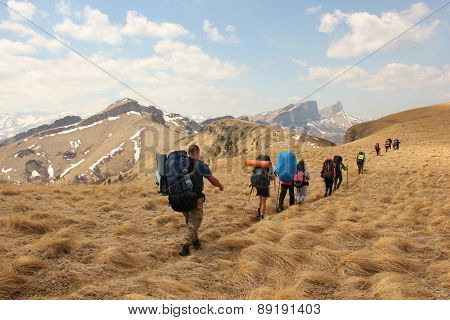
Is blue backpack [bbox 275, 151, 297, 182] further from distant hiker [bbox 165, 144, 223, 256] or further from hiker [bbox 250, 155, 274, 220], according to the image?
distant hiker [bbox 165, 144, 223, 256]

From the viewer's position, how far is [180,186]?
7352 mm

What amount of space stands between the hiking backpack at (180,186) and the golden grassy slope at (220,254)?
3.44ft

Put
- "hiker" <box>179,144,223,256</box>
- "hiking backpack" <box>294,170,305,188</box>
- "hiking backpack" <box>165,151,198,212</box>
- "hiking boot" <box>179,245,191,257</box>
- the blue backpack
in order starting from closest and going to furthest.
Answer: "hiking boot" <box>179,245,191,257</box> < "hiking backpack" <box>165,151,198,212</box> < "hiker" <box>179,144,223,256</box> < the blue backpack < "hiking backpack" <box>294,170,305,188</box>

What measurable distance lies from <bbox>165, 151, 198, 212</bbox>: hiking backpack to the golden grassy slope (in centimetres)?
105

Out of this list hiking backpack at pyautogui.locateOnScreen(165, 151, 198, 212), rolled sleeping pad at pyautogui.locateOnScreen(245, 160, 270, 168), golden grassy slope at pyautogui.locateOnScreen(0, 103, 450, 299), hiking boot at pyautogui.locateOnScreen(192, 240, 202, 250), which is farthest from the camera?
rolled sleeping pad at pyautogui.locateOnScreen(245, 160, 270, 168)

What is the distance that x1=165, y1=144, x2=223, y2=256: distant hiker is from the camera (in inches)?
289

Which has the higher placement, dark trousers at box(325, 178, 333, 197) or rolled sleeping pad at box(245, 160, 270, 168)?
rolled sleeping pad at box(245, 160, 270, 168)

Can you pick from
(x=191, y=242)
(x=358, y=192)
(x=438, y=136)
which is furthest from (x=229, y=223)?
(x=438, y=136)

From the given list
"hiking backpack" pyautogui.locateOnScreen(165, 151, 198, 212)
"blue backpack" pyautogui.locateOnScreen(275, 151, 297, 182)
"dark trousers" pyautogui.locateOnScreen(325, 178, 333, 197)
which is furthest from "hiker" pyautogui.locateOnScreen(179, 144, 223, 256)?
"dark trousers" pyautogui.locateOnScreen(325, 178, 333, 197)

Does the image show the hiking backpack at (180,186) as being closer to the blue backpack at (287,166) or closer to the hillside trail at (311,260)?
the hillside trail at (311,260)

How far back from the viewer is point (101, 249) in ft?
23.3

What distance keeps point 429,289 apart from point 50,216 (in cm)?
882

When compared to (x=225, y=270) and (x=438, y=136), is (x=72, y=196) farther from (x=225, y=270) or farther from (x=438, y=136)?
Result: (x=438, y=136)

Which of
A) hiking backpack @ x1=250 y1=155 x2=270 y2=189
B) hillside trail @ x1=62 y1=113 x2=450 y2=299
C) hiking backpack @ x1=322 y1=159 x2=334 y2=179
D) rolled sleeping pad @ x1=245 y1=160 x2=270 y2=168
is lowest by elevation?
hillside trail @ x1=62 y1=113 x2=450 y2=299
